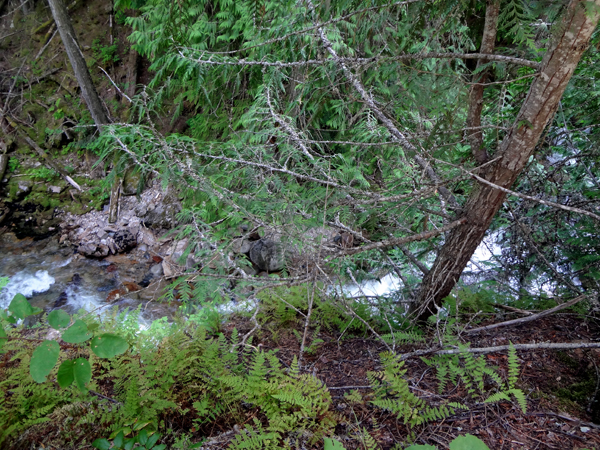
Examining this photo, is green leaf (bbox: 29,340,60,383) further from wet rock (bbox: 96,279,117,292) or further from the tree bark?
wet rock (bbox: 96,279,117,292)

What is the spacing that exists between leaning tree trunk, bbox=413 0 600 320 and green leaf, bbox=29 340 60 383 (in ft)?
7.31

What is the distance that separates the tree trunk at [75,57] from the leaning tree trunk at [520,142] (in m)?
9.04

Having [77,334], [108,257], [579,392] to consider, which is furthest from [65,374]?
[108,257]

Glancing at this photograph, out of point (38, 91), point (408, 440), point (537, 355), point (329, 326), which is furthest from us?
point (38, 91)

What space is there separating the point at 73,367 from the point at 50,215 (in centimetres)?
1024

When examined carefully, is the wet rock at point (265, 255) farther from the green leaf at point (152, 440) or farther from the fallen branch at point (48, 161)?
the fallen branch at point (48, 161)

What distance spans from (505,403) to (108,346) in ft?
7.85

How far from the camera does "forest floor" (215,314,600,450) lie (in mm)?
2000

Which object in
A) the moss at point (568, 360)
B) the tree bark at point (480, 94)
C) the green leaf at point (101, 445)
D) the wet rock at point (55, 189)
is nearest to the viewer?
the green leaf at point (101, 445)

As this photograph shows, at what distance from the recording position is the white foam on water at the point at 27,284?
Result: 7.23 meters

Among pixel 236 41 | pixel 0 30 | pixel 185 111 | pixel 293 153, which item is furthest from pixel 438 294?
pixel 0 30

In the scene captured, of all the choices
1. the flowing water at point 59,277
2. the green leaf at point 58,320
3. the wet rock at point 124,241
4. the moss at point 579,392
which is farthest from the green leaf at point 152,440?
the wet rock at point 124,241

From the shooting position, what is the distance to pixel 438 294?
131 inches

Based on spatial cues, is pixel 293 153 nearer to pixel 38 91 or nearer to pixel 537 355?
pixel 537 355
